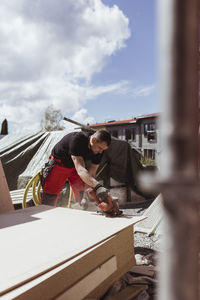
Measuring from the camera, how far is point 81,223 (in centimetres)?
219

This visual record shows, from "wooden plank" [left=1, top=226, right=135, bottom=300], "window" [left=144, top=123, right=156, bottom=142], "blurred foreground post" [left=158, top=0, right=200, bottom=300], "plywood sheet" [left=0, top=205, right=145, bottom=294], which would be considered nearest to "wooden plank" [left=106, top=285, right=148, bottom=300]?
"wooden plank" [left=1, top=226, right=135, bottom=300]

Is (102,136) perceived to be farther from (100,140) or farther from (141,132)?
(141,132)

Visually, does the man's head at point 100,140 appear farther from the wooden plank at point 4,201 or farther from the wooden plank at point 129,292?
the wooden plank at point 129,292

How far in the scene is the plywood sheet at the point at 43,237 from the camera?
1364mm

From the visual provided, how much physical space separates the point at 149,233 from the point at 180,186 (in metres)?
3.82

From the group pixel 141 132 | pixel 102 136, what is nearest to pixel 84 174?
pixel 102 136

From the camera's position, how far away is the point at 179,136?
42 centimetres

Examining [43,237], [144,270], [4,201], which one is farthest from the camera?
[4,201]

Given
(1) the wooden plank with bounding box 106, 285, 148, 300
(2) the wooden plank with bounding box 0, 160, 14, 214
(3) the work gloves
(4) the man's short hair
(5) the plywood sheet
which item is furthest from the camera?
(4) the man's short hair

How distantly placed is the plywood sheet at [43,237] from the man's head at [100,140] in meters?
1.16

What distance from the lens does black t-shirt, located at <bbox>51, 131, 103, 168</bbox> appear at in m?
3.40

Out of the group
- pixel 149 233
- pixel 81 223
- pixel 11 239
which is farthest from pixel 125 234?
pixel 149 233

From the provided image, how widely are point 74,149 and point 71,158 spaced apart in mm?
454

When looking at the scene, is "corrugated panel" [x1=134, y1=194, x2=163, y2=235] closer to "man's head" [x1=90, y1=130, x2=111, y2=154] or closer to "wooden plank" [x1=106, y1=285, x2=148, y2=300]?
"man's head" [x1=90, y1=130, x2=111, y2=154]
